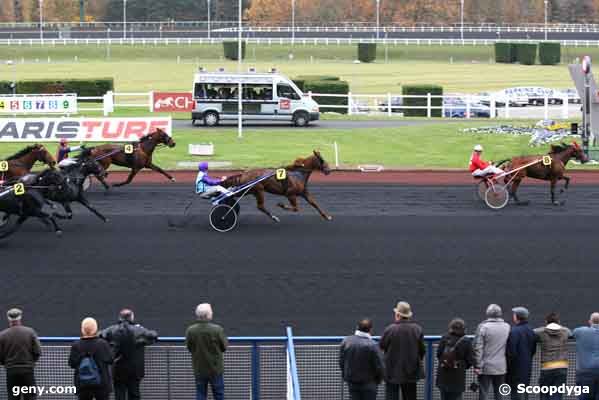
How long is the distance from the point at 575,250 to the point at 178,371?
9.22 meters

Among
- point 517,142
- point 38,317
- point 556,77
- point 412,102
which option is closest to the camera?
point 38,317

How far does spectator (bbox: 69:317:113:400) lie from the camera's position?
883 centimetres

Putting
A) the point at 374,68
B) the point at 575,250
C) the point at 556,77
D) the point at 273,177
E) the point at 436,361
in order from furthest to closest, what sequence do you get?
the point at 374,68
the point at 556,77
the point at 273,177
the point at 575,250
the point at 436,361

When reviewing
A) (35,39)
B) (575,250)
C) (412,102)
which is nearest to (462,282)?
(575,250)

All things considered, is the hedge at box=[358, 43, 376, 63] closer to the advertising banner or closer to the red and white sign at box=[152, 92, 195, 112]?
the red and white sign at box=[152, 92, 195, 112]

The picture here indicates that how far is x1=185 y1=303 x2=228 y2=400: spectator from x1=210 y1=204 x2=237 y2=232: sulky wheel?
353 inches

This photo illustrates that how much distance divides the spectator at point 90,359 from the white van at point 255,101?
89.1 feet

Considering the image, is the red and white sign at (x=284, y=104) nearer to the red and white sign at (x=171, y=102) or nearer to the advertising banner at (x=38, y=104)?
the red and white sign at (x=171, y=102)

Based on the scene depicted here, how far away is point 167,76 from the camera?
69188mm

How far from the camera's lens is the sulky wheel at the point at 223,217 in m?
18.2

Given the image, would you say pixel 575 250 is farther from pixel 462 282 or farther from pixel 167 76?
pixel 167 76

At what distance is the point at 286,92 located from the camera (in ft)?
117

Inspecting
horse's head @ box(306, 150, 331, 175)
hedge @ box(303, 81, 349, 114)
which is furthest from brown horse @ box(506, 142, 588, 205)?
hedge @ box(303, 81, 349, 114)

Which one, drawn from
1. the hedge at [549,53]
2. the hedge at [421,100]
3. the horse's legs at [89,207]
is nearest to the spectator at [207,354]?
the horse's legs at [89,207]
